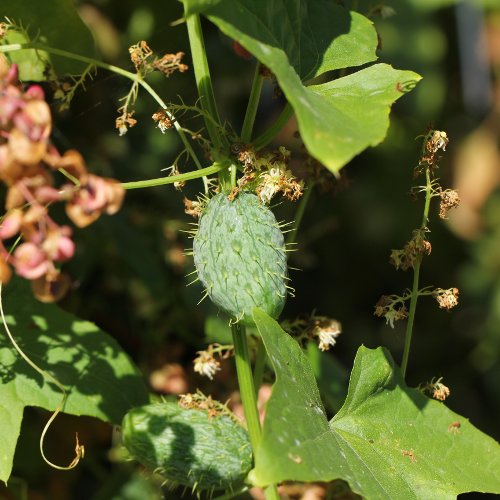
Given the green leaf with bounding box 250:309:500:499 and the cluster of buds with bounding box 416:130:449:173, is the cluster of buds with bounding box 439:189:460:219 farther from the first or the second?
the green leaf with bounding box 250:309:500:499

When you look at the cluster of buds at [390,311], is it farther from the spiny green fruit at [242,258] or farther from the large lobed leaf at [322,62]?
the large lobed leaf at [322,62]

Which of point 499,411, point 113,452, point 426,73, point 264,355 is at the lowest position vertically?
point 499,411

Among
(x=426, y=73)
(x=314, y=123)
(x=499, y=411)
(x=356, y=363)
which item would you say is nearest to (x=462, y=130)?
(x=426, y=73)

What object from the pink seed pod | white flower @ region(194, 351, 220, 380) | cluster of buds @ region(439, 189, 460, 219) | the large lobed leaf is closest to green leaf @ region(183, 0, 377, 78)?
the large lobed leaf

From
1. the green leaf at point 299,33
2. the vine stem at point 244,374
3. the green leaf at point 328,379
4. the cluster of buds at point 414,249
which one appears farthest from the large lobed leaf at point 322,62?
the green leaf at point 328,379

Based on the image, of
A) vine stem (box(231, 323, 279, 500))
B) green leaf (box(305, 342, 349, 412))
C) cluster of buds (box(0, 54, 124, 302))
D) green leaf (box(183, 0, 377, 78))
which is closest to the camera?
cluster of buds (box(0, 54, 124, 302))

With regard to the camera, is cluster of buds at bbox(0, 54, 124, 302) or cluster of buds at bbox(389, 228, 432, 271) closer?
cluster of buds at bbox(0, 54, 124, 302)

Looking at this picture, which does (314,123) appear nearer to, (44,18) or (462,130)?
(44,18)
